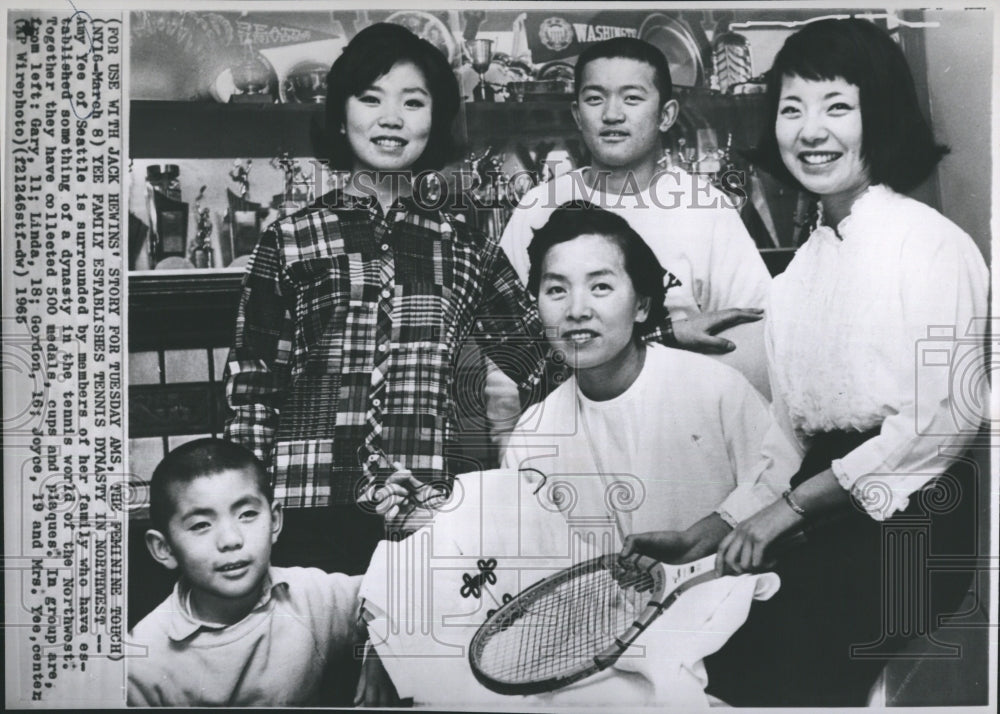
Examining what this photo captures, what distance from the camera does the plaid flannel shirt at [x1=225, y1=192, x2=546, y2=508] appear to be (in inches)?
102

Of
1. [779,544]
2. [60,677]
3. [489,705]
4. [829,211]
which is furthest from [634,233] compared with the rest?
[60,677]

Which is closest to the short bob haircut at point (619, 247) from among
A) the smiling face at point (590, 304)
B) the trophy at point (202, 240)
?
the smiling face at point (590, 304)

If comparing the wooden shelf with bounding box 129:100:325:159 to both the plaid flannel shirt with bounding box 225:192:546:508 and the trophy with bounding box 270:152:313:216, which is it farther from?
the plaid flannel shirt with bounding box 225:192:546:508

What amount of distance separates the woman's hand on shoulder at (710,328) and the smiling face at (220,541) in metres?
1.33

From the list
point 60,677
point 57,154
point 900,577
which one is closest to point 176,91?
point 57,154

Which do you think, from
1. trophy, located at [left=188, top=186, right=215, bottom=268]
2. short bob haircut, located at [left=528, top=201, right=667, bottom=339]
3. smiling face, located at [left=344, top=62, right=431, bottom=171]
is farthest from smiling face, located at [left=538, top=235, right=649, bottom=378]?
trophy, located at [left=188, top=186, right=215, bottom=268]

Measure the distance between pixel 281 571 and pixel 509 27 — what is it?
1.78 m

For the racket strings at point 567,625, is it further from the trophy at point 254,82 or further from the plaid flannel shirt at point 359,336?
the trophy at point 254,82

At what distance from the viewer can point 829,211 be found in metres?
2.65

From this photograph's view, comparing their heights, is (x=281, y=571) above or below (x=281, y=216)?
below

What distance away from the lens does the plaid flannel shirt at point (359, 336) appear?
102 inches

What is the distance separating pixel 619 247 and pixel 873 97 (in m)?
0.89

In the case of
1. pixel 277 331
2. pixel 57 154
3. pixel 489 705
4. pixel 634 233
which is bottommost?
pixel 489 705

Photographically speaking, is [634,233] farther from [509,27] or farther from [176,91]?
[176,91]
